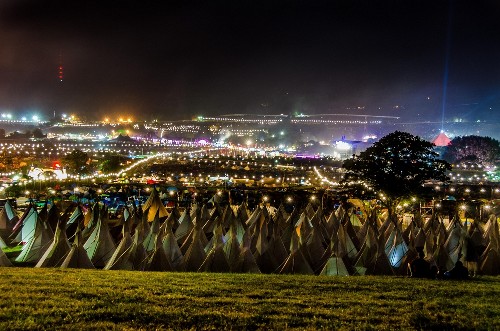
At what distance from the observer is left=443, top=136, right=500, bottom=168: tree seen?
64.3 m

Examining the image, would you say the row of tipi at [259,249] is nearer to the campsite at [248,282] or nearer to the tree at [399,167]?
the campsite at [248,282]

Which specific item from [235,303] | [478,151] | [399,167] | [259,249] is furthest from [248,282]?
[478,151]

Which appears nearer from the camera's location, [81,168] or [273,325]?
[273,325]

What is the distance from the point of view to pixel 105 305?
717 centimetres

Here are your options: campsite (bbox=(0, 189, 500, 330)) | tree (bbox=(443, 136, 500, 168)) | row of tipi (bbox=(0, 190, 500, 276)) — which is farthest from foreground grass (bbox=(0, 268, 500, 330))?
tree (bbox=(443, 136, 500, 168))

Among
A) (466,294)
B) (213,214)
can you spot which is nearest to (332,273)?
(466,294)

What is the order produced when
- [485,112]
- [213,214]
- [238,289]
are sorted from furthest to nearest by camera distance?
1. [485,112]
2. [213,214]
3. [238,289]

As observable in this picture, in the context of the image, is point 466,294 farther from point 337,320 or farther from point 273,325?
point 273,325

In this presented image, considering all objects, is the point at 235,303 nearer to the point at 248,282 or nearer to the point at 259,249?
the point at 248,282

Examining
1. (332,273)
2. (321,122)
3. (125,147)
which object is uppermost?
(321,122)

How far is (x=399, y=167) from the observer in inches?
1023

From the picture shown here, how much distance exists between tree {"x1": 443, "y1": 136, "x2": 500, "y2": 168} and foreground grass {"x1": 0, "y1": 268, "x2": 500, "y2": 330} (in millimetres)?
60198

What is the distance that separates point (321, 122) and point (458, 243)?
180486 millimetres

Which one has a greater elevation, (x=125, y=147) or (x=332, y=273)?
(x=125, y=147)
